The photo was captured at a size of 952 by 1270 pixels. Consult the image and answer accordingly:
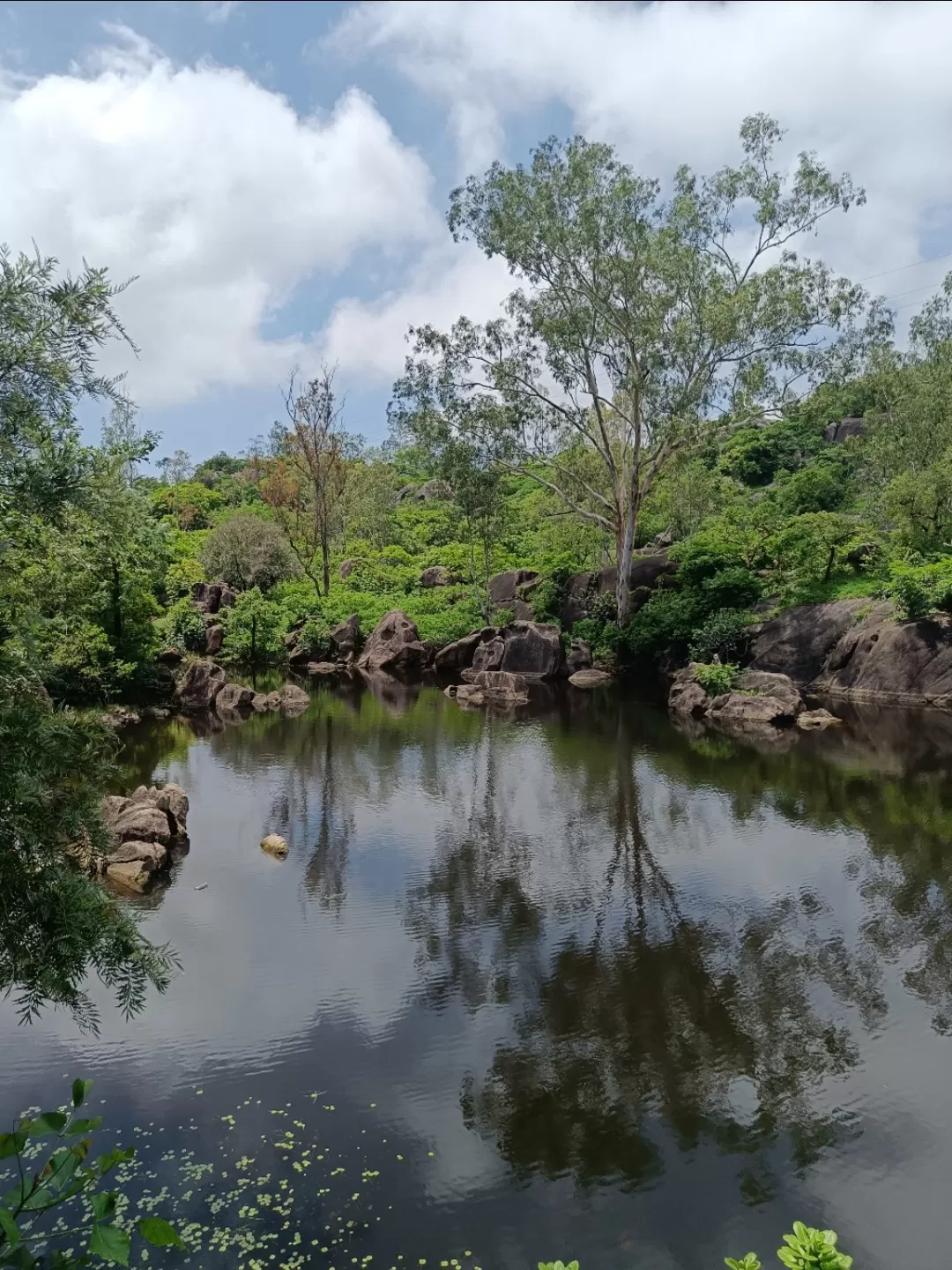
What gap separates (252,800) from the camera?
15.6 m

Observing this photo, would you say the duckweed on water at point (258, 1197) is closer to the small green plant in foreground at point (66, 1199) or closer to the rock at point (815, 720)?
the small green plant in foreground at point (66, 1199)

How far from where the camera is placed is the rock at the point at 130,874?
37.0ft

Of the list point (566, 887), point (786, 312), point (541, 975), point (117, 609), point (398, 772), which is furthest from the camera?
point (786, 312)

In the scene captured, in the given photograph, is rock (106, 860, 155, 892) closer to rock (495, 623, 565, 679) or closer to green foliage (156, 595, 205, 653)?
rock (495, 623, 565, 679)

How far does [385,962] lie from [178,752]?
11819mm

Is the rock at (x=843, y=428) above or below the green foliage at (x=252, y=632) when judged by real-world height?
above

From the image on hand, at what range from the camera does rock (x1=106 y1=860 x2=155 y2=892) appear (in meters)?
11.3

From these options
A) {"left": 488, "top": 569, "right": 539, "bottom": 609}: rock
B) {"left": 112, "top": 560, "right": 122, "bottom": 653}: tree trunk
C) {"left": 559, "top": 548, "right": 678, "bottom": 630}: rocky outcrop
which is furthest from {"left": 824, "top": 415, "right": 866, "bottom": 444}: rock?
{"left": 112, "top": 560, "right": 122, "bottom": 653}: tree trunk

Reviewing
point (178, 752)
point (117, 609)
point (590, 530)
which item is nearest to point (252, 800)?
point (178, 752)

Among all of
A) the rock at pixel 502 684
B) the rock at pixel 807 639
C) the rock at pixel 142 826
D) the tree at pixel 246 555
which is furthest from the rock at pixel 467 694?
the tree at pixel 246 555

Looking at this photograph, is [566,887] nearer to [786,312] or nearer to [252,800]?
[252,800]

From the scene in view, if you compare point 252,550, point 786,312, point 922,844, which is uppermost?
point 786,312

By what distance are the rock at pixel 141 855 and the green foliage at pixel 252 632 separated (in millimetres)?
22090

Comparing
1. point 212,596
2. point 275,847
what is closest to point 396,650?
point 212,596
